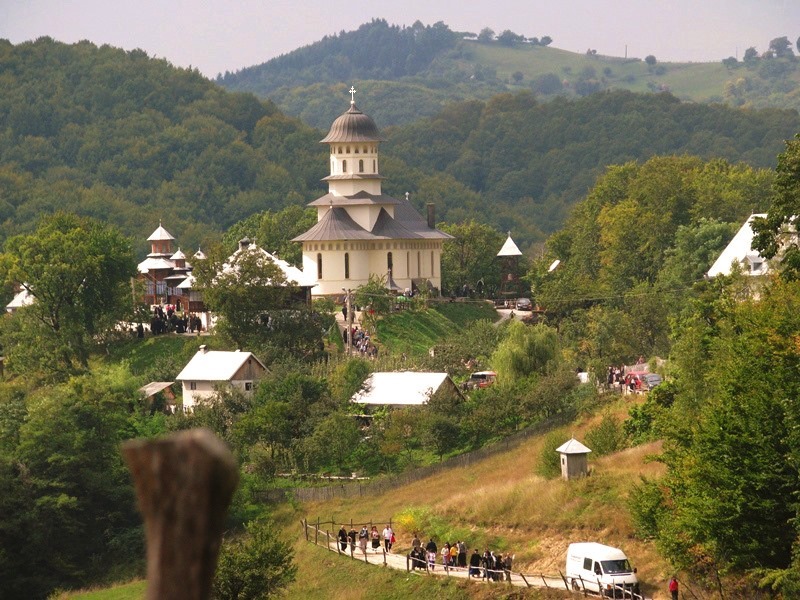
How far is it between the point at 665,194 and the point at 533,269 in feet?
24.9

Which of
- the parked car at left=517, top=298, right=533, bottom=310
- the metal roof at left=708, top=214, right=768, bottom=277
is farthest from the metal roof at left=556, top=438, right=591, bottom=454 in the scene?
the parked car at left=517, top=298, right=533, bottom=310

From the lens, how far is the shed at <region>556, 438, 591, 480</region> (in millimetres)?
38875

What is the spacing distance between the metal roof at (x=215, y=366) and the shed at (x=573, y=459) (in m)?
18.7

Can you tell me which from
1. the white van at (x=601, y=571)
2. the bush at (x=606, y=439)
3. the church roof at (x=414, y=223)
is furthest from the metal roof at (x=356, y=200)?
the white van at (x=601, y=571)

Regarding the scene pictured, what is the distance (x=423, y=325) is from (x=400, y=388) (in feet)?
33.7

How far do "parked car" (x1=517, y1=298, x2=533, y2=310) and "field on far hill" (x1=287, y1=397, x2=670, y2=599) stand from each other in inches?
1083

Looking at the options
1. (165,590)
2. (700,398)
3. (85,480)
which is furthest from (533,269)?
(165,590)

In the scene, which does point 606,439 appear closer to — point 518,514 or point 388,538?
point 518,514

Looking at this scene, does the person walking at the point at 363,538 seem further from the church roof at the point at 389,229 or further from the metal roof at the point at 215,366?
the church roof at the point at 389,229

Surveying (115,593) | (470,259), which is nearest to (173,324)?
(470,259)

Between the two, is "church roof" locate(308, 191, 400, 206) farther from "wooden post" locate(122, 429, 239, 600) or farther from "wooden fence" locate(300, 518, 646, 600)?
"wooden post" locate(122, 429, 239, 600)

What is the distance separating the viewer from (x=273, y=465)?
49.5 metres

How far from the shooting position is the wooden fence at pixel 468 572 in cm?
2992

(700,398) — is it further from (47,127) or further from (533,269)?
(47,127)
